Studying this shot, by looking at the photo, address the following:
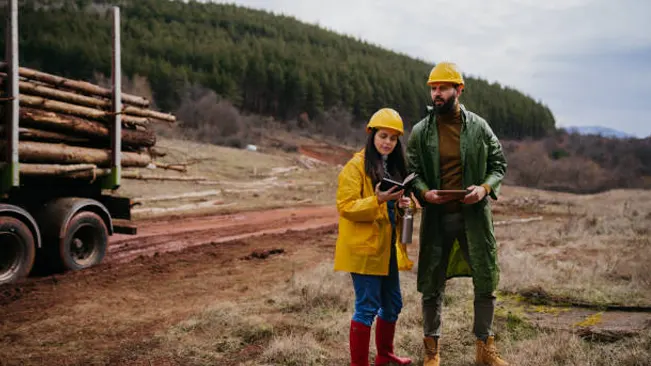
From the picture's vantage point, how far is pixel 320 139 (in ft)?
193

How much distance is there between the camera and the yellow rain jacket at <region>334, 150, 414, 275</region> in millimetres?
4281

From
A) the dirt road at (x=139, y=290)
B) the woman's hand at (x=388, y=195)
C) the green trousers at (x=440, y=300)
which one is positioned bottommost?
the dirt road at (x=139, y=290)

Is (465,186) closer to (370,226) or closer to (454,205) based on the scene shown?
(454,205)

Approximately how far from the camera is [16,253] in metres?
7.89

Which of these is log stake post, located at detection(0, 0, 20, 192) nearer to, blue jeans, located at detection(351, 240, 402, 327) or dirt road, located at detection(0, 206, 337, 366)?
dirt road, located at detection(0, 206, 337, 366)

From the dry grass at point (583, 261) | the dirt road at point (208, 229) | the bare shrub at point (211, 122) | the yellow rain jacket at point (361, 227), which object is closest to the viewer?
the yellow rain jacket at point (361, 227)

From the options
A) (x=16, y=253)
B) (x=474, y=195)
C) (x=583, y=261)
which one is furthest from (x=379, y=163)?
(x=583, y=261)

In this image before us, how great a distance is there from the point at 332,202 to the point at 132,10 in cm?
7491

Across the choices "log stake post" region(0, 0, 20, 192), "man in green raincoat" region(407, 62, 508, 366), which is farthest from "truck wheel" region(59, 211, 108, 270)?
"man in green raincoat" region(407, 62, 508, 366)

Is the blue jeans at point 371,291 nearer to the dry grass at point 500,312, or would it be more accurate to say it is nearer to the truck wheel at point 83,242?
the dry grass at point 500,312

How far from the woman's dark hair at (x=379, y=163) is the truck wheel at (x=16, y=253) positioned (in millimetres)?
5477

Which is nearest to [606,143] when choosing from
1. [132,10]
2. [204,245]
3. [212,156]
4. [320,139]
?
[320,139]

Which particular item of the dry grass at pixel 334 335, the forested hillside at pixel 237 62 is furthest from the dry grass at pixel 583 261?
the forested hillside at pixel 237 62

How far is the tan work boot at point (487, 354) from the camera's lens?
465 cm
